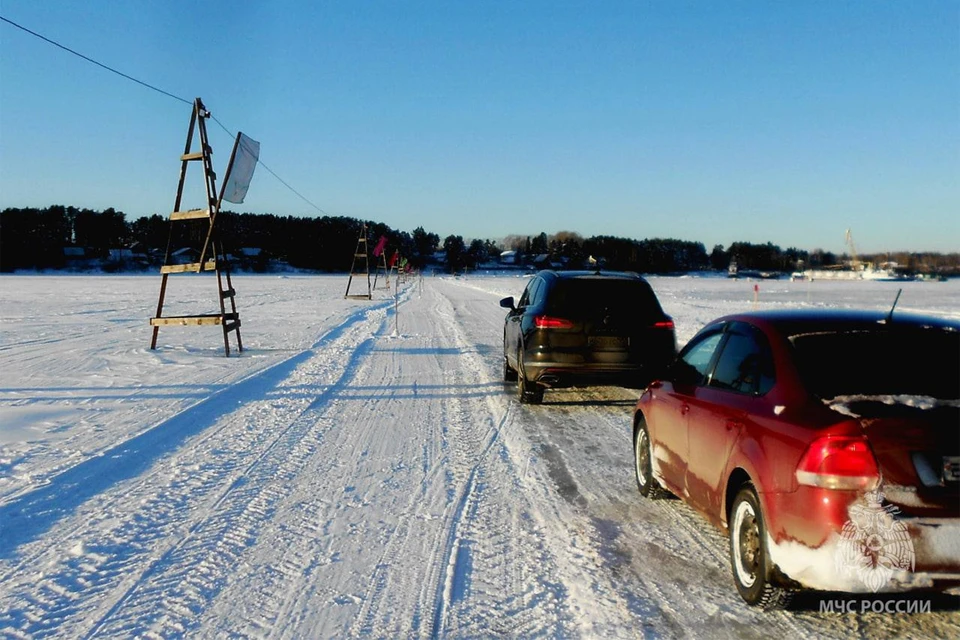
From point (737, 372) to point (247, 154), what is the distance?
12061 mm

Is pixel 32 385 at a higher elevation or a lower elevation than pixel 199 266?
lower

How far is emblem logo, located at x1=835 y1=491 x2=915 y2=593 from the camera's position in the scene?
128 inches

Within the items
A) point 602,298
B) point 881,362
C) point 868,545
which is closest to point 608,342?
point 602,298

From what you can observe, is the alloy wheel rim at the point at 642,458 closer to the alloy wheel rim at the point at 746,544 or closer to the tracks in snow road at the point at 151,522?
the alloy wheel rim at the point at 746,544

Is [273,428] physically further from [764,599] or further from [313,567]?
[764,599]

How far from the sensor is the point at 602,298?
9.20 meters

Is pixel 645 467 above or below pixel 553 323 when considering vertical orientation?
below

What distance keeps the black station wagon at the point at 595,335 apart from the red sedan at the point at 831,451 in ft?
13.5

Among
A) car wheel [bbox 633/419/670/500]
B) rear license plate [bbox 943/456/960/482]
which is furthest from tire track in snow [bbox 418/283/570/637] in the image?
rear license plate [bbox 943/456/960/482]

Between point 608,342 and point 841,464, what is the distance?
5.68 meters

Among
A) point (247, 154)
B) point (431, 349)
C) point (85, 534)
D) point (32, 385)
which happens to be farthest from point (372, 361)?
point (85, 534)

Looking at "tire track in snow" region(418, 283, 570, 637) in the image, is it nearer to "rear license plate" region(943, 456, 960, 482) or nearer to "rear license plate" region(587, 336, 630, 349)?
"rear license plate" region(943, 456, 960, 482)

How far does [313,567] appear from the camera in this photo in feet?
14.5

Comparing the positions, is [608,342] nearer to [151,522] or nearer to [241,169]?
[151,522]
